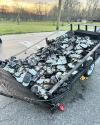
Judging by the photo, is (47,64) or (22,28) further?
(22,28)

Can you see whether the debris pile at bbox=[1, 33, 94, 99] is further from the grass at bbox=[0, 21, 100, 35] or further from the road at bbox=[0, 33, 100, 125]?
the grass at bbox=[0, 21, 100, 35]

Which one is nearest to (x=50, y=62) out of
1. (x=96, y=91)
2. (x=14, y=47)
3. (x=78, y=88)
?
(x=78, y=88)

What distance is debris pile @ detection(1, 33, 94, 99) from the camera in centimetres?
491

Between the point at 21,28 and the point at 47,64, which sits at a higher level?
the point at 47,64

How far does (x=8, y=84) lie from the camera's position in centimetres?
492

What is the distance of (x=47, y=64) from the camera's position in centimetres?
578

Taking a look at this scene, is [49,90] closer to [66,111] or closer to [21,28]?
[66,111]

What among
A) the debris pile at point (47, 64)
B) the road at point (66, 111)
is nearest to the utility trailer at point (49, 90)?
the debris pile at point (47, 64)

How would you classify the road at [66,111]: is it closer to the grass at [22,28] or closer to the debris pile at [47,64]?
the debris pile at [47,64]

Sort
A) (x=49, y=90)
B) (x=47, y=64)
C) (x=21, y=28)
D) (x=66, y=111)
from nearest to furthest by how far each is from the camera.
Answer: (x=49, y=90) < (x=66, y=111) < (x=47, y=64) < (x=21, y=28)

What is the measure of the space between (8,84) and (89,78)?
9.05 feet

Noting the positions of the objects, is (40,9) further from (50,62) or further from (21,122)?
(21,122)

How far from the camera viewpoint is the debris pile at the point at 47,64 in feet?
16.1

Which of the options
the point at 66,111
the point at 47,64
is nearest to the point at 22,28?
the point at 47,64
